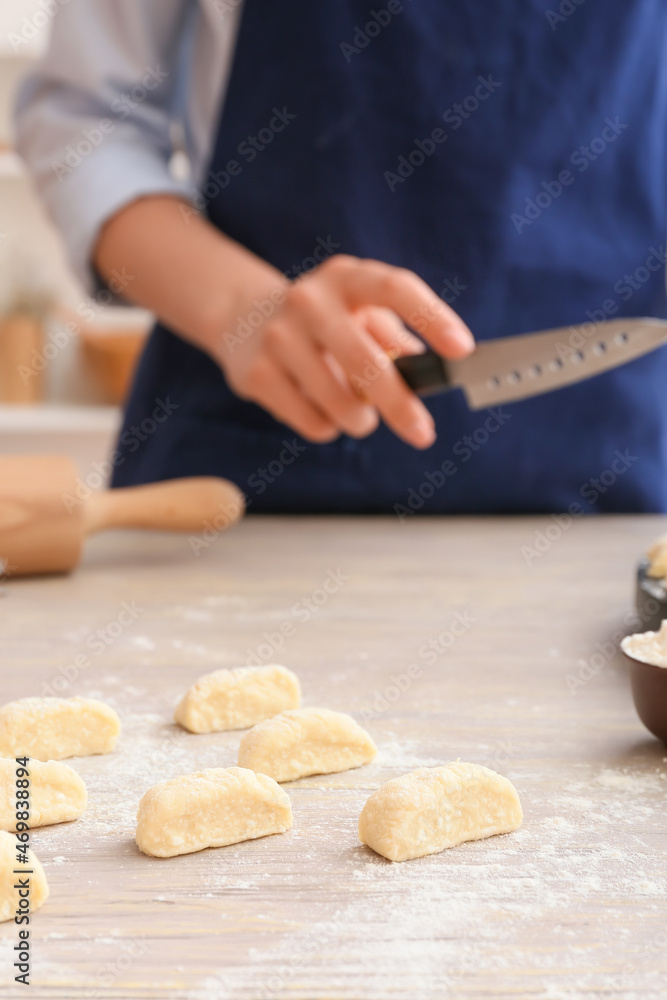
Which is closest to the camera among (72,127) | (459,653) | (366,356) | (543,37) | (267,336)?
(459,653)

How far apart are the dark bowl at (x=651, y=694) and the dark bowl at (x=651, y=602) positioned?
143 millimetres

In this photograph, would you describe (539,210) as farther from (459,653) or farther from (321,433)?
(459,653)

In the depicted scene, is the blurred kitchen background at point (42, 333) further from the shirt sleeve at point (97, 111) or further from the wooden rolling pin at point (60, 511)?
the wooden rolling pin at point (60, 511)

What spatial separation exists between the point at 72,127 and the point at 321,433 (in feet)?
2.10

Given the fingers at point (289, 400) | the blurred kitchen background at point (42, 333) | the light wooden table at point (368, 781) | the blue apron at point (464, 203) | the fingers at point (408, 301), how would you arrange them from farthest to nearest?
the blurred kitchen background at point (42, 333) → the blue apron at point (464, 203) → the fingers at point (289, 400) → the fingers at point (408, 301) → the light wooden table at point (368, 781)

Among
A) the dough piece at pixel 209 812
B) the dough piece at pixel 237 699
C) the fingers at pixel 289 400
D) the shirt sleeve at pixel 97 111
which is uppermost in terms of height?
the shirt sleeve at pixel 97 111

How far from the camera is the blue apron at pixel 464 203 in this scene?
1447mm

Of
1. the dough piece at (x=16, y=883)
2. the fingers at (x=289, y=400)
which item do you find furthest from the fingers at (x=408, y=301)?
the dough piece at (x=16, y=883)

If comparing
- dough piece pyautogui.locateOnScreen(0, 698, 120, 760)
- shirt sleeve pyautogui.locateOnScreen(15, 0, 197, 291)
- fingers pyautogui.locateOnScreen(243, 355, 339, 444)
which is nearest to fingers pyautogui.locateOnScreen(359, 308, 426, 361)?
fingers pyautogui.locateOnScreen(243, 355, 339, 444)

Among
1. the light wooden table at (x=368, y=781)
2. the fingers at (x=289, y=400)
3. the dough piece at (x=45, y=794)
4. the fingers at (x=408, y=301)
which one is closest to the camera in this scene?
the light wooden table at (x=368, y=781)

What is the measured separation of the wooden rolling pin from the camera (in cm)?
120

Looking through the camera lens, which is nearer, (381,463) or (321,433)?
(321,433)

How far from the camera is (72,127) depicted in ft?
5.14

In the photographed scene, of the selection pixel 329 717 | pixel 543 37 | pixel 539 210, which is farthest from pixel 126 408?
pixel 329 717
